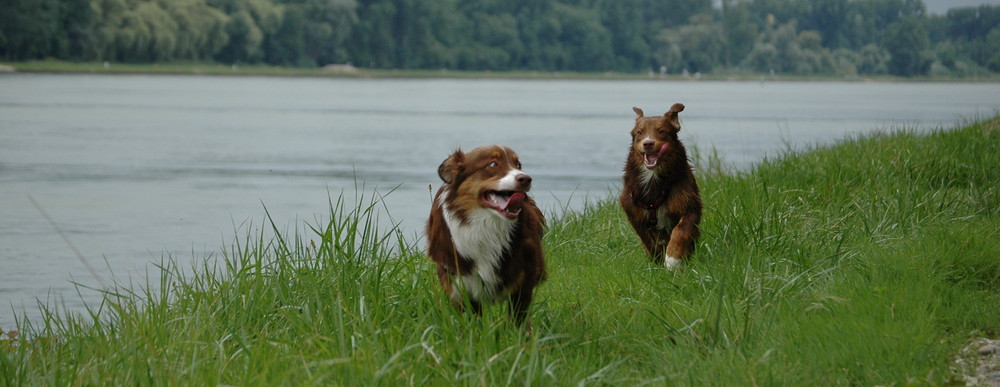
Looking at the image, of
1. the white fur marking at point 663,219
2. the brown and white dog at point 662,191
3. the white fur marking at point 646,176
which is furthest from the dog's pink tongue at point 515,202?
the white fur marking at point 663,219

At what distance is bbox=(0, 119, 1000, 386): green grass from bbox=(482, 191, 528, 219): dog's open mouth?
0.45m

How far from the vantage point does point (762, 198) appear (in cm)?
826

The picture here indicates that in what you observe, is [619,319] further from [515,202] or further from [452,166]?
[452,166]

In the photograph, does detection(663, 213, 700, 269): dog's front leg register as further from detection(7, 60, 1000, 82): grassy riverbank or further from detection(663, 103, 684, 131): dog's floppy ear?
detection(7, 60, 1000, 82): grassy riverbank

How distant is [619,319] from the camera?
577 centimetres

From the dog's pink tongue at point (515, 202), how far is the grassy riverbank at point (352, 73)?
7047 cm

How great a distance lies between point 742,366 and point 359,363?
1428 millimetres

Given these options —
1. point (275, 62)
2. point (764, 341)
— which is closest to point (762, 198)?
point (764, 341)

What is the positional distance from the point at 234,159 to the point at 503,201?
775 inches

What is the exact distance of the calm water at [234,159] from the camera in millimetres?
12312

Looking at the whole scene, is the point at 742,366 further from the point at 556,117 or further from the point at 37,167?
the point at 556,117

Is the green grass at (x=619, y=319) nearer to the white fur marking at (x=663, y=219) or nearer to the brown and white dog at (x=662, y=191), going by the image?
the brown and white dog at (x=662, y=191)

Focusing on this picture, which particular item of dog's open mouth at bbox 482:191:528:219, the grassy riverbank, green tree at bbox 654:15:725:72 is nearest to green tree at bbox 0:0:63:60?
the grassy riverbank

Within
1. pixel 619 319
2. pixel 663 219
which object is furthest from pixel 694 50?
pixel 619 319
